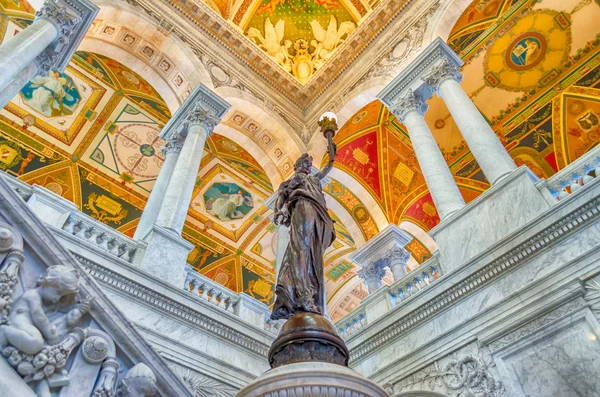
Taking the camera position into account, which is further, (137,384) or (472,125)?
(472,125)

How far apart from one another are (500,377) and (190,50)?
8.67 meters

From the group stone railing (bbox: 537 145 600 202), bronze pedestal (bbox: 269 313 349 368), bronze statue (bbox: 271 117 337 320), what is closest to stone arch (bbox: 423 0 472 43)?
stone railing (bbox: 537 145 600 202)

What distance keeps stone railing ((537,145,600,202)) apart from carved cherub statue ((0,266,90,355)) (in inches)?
182

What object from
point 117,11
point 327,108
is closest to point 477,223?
point 327,108

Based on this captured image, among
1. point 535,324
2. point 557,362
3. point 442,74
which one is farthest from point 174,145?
point 557,362

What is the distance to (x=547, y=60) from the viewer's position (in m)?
12.2

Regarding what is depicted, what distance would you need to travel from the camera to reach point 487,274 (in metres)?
5.19

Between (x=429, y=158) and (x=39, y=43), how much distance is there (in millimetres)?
5994

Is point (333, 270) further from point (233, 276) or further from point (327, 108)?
point (327, 108)

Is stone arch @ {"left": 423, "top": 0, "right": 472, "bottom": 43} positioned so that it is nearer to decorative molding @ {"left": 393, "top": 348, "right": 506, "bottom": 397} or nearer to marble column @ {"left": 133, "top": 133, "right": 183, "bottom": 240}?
marble column @ {"left": 133, "top": 133, "right": 183, "bottom": 240}

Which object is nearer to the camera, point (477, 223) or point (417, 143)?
point (477, 223)

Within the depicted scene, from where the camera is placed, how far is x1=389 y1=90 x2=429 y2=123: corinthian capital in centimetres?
859

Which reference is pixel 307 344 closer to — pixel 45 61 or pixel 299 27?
pixel 45 61

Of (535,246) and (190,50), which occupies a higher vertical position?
(190,50)
